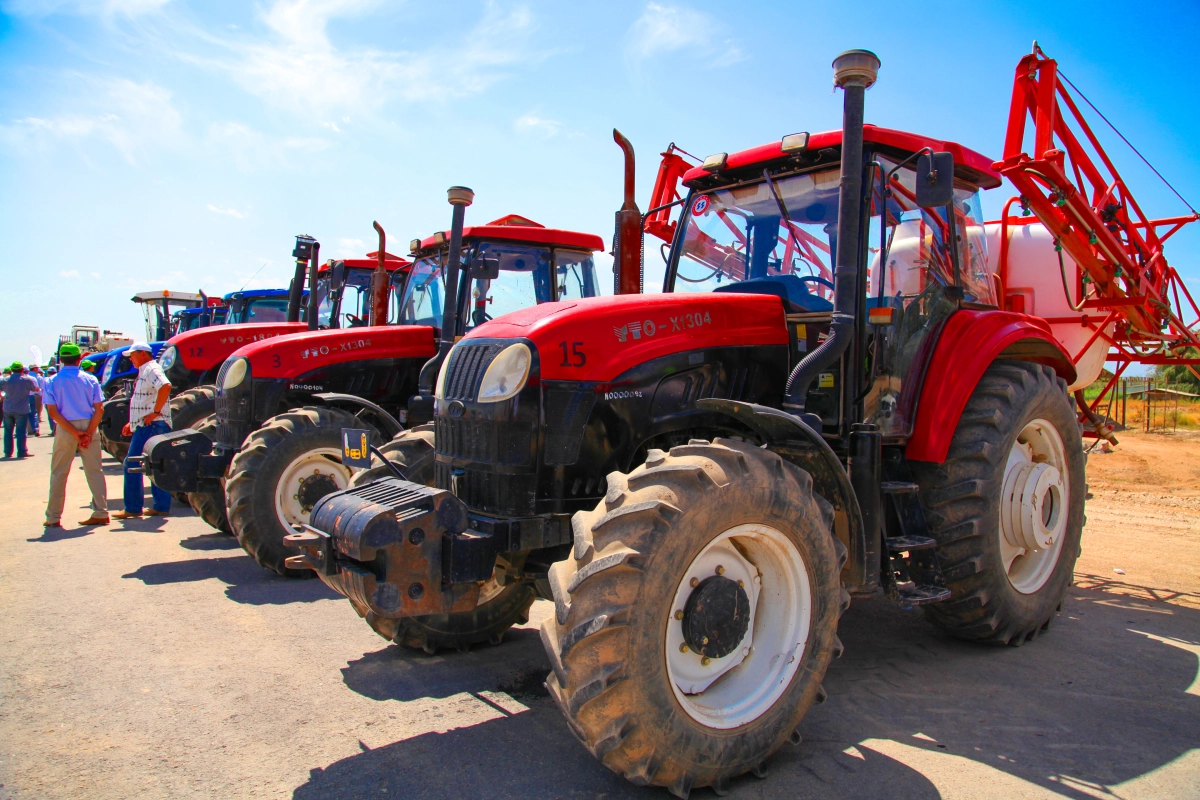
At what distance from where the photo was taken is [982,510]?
162 inches

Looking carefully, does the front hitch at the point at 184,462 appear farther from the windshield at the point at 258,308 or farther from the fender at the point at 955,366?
the windshield at the point at 258,308

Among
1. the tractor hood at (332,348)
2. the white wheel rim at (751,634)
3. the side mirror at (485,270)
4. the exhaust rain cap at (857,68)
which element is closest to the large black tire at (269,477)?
the tractor hood at (332,348)

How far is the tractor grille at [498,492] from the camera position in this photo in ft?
10.8

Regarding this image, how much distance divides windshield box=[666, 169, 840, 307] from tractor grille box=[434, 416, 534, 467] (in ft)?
5.52

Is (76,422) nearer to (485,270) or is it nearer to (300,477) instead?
(300,477)

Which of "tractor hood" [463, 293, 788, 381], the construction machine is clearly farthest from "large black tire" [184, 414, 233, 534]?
"tractor hood" [463, 293, 788, 381]

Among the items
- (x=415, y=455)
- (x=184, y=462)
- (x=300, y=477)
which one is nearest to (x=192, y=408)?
(x=184, y=462)

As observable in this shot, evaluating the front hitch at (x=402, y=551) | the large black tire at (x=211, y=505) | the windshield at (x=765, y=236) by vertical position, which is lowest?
the large black tire at (x=211, y=505)

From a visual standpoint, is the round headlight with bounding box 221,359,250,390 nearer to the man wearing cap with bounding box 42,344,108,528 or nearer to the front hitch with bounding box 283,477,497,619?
the man wearing cap with bounding box 42,344,108,528

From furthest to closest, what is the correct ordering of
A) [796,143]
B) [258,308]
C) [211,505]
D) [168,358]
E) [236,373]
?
[258,308] < [168,358] < [211,505] < [236,373] < [796,143]

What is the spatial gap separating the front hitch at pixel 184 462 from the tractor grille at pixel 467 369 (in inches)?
150

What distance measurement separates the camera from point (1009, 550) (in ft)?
15.2

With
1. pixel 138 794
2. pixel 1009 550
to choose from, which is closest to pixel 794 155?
pixel 1009 550

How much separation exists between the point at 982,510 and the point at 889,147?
6.36ft
